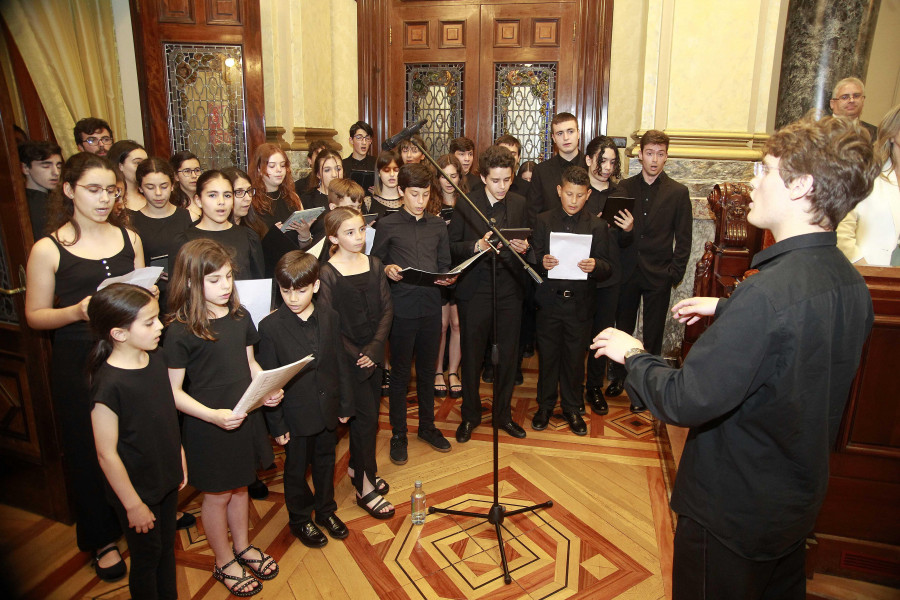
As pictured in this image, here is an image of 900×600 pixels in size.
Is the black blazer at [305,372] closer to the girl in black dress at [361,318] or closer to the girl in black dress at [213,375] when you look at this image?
the girl in black dress at [213,375]

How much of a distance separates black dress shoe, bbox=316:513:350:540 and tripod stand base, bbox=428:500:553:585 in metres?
0.41

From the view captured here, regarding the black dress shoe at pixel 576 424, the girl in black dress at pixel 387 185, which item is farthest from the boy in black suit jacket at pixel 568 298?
the girl in black dress at pixel 387 185

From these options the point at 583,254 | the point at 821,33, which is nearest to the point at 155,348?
the point at 583,254

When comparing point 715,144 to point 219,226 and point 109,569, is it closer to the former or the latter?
point 219,226

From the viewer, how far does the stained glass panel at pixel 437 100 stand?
5688 mm

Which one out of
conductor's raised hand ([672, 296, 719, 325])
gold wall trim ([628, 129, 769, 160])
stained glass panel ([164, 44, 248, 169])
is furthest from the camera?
stained glass panel ([164, 44, 248, 169])

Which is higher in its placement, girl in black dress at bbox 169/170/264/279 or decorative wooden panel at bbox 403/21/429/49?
decorative wooden panel at bbox 403/21/429/49

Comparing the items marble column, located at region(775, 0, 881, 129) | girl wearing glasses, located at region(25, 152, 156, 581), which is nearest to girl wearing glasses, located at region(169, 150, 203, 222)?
girl wearing glasses, located at region(25, 152, 156, 581)

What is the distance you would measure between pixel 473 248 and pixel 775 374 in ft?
7.17

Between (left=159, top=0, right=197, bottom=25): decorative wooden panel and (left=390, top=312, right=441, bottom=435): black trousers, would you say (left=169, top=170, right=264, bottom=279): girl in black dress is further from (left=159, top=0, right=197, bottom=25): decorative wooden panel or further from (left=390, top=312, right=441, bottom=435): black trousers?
(left=159, top=0, right=197, bottom=25): decorative wooden panel

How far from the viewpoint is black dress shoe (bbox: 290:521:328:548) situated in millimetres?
2434

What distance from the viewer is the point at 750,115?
4359 mm

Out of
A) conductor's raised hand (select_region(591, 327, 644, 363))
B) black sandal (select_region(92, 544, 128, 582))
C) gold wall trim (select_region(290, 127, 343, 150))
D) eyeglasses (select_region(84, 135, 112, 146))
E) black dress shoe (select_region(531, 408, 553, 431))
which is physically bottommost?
black sandal (select_region(92, 544, 128, 582))

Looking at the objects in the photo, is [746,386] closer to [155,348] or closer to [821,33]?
[155,348]
